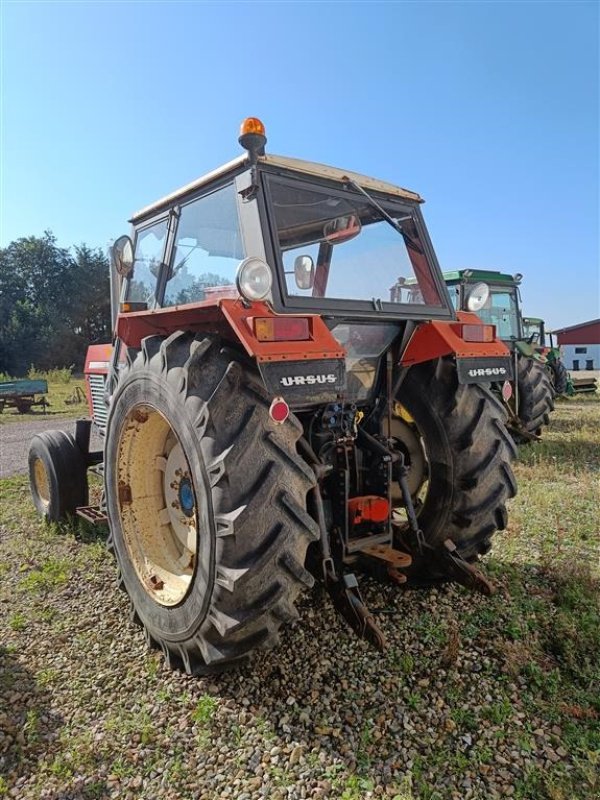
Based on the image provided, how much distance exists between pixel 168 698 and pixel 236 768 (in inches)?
19.9

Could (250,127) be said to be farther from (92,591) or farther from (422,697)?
(92,591)

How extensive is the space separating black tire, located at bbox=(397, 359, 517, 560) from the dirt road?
3326 mm

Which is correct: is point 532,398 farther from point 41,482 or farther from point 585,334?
point 585,334

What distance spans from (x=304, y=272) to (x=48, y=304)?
37114 mm

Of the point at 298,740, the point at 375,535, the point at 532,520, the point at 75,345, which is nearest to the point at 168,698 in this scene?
the point at 298,740

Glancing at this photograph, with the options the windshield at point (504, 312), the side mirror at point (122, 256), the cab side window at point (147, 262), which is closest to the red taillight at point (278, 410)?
the cab side window at point (147, 262)

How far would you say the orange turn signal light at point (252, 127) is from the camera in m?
2.41

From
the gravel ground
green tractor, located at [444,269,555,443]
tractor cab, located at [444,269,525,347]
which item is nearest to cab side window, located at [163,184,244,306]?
the gravel ground

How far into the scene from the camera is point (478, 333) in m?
3.09

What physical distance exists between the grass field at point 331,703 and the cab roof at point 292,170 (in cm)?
231

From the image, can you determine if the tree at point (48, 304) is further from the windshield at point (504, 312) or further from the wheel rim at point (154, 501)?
the wheel rim at point (154, 501)

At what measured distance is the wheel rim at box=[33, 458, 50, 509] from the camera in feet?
15.4

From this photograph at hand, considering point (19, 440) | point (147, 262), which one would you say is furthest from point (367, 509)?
point (19, 440)

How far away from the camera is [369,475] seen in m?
3.02
